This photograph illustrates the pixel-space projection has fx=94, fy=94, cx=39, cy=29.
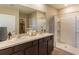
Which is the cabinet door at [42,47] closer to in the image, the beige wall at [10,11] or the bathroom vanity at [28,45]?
the bathroom vanity at [28,45]

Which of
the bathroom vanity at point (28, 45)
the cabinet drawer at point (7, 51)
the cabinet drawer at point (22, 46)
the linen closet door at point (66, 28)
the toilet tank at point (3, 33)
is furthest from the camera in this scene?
the linen closet door at point (66, 28)

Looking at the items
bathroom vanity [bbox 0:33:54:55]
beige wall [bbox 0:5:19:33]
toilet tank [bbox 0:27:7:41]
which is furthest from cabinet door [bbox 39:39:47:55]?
toilet tank [bbox 0:27:7:41]

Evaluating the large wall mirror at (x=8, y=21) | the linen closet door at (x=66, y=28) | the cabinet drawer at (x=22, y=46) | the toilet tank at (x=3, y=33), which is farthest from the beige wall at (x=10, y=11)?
the linen closet door at (x=66, y=28)

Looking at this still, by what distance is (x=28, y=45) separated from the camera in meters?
2.02

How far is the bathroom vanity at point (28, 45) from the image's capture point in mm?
1529

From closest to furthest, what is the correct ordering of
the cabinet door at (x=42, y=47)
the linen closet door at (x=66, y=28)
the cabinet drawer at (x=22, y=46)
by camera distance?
the cabinet drawer at (x=22, y=46) → the cabinet door at (x=42, y=47) → the linen closet door at (x=66, y=28)

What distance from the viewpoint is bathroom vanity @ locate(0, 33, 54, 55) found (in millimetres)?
1529

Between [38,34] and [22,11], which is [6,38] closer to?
[22,11]

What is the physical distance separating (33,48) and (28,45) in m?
0.23

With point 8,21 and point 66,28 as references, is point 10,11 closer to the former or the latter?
point 8,21

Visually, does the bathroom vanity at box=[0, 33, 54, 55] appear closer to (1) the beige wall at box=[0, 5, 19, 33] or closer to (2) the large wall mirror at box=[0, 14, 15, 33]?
(2) the large wall mirror at box=[0, 14, 15, 33]

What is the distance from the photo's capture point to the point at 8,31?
199cm
